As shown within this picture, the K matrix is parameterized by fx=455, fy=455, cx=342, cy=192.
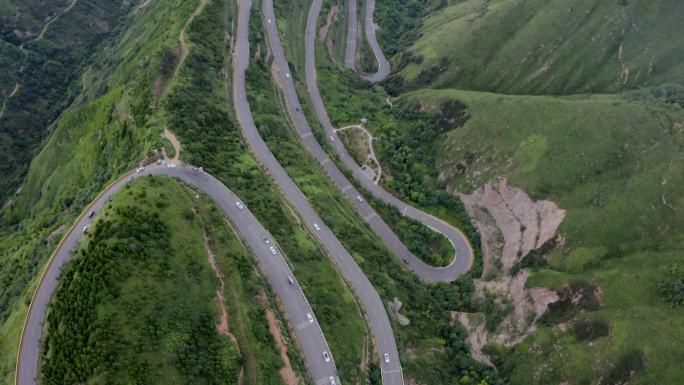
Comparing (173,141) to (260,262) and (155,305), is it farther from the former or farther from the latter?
(155,305)

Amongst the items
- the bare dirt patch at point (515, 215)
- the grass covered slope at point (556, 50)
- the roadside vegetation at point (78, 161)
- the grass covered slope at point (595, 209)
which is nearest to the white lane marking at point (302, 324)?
the grass covered slope at point (595, 209)

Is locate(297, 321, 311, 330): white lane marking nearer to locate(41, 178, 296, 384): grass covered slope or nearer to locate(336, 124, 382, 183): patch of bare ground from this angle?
locate(41, 178, 296, 384): grass covered slope

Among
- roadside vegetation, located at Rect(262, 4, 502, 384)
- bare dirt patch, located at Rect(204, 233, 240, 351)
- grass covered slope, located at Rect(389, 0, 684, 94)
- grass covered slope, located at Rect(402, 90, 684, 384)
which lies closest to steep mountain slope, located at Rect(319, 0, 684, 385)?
grass covered slope, located at Rect(402, 90, 684, 384)

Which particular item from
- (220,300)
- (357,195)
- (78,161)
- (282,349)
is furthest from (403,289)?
(78,161)

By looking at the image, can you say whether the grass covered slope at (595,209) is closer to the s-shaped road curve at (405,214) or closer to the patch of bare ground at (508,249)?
the patch of bare ground at (508,249)

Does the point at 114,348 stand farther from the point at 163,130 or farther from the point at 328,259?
the point at 163,130

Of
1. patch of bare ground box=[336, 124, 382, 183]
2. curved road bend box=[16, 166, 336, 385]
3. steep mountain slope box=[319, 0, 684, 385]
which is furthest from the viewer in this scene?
patch of bare ground box=[336, 124, 382, 183]

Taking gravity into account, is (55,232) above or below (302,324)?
above
